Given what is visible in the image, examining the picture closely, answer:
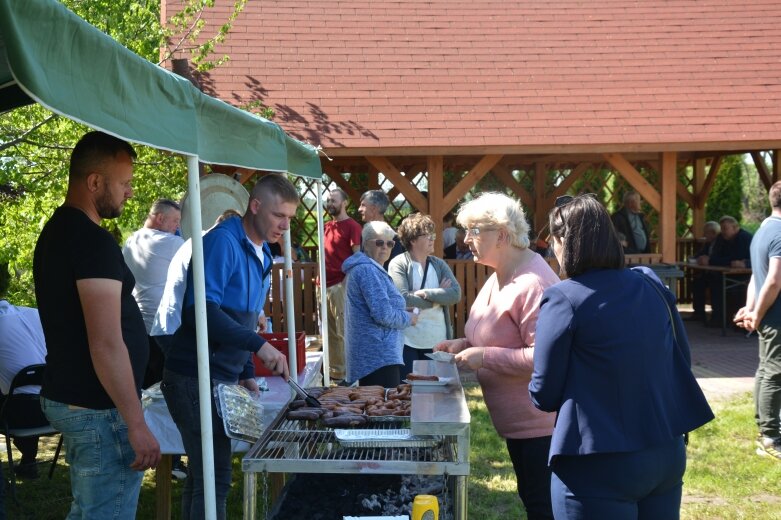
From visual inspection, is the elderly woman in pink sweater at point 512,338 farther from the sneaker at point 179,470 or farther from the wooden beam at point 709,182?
the wooden beam at point 709,182

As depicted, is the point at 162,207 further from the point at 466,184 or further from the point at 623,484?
the point at 466,184

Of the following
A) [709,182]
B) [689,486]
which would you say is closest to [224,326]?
[689,486]

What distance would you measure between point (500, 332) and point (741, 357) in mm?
7714

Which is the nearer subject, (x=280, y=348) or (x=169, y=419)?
(x=169, y=419)

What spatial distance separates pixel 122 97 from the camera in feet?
7.30

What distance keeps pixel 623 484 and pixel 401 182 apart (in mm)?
8472

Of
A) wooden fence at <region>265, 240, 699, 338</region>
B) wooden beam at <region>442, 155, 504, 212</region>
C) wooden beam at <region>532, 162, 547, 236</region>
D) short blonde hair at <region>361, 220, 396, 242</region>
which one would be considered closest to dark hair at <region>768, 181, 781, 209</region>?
short blonde hair at <region>361, 220, 396, 242</region>

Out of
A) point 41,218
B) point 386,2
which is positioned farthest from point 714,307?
point 41,218

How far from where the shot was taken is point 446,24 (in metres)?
12.7

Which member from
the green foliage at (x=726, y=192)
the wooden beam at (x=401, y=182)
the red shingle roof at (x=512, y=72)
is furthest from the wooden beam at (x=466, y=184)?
the green foliage at (x=726, y=192)

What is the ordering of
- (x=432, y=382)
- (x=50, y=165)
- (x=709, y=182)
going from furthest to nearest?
(x=709, y=182)
(x=50, y=165)
(x=432, y=382)

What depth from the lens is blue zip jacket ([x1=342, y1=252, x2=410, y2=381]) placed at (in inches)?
186

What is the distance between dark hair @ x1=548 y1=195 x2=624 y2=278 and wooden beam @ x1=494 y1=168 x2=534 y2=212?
40.4 feet

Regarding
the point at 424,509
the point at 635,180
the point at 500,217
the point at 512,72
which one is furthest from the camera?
the point at 512,72
